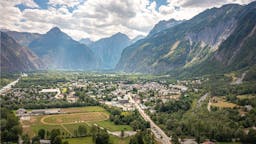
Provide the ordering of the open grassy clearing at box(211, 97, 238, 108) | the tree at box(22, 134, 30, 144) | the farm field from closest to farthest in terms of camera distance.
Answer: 1. the tree at box(22, 134, 30, 144)
2. the farm field
3. the open grassy clearing at box(211, 97, 238, 108)

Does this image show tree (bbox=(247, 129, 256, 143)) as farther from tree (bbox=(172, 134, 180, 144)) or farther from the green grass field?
the green grass field

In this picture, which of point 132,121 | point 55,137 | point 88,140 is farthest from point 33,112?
point 55,137

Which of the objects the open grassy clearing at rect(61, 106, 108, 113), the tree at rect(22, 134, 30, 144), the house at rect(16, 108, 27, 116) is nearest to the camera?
the tree at rect(22, 134, 30, 144)

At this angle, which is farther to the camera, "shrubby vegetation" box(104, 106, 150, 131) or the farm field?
"shrubby vegetation" box(104, 106, 150, 131)

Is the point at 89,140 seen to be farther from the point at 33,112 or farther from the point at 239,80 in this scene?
the point at 239,80

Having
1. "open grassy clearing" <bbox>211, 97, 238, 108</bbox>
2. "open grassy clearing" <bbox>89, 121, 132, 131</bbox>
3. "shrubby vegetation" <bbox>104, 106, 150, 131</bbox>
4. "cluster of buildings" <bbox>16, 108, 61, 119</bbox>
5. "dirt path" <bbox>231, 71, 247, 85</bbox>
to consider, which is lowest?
"open grassy clearing" <bbox>89, 121, 132, 131</bbox>

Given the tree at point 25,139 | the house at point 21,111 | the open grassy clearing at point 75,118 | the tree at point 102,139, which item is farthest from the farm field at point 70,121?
the tree at point 102,139

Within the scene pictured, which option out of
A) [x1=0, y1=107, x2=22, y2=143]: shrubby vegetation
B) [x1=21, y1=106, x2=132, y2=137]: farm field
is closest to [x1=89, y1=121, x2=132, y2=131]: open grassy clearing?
[x1=21, y1=106, x2=132, y2=137]: farm field

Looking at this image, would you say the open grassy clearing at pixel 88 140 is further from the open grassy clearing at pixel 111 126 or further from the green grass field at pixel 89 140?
the open grassy clearing at pixel 111 126
